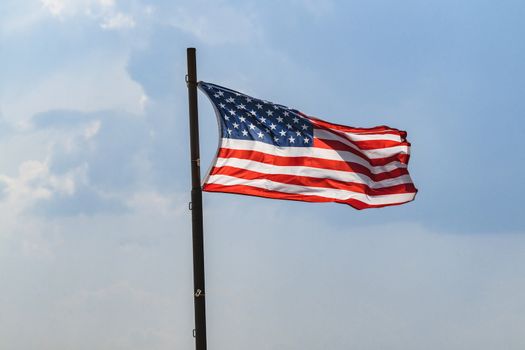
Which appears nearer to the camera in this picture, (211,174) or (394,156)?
(211,174)

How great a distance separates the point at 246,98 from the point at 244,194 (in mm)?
2723

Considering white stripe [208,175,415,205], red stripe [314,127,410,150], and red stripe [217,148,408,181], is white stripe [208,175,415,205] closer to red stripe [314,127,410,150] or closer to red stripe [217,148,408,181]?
red stripe [217,148,408,181]

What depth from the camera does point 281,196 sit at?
20172 mm

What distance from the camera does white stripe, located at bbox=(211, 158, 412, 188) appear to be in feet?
64.4

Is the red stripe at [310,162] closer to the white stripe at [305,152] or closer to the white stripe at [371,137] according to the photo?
the white stripe at [305,152]

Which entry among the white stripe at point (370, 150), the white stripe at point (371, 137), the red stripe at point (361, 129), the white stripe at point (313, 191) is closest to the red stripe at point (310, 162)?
the white stripe at point (370, 150)

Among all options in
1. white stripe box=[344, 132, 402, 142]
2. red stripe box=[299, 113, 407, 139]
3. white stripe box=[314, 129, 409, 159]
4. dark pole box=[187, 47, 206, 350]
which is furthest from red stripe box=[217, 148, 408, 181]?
dark pole box=[187, 47, 206, 350]

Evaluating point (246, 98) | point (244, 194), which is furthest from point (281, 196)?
point (246, 98)

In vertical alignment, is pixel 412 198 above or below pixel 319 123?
below

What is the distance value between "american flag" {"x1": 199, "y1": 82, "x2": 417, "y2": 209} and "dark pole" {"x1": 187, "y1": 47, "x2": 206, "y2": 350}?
51 cm

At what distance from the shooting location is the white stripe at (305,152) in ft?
65.3

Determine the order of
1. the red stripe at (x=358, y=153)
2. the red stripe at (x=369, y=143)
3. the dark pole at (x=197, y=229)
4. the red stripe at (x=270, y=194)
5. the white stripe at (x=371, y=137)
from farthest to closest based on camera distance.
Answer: the white stripe at (x=371, y=137) < the red stripe at (x=369, y=143) < the red stripe at (x=358, y=153) < the red stripe at (x=270, y=194) < the dark pole at (x=197, y=229)

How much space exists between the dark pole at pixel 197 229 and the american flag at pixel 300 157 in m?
0.51

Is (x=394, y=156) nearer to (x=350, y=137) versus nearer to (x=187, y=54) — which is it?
(x=350, y=137)
